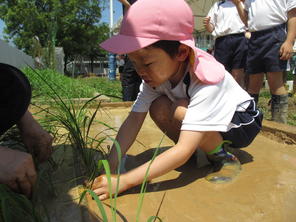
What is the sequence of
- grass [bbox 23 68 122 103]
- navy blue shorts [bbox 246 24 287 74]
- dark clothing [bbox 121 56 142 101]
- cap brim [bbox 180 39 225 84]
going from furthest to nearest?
dark clothing [bbox 121 56 142 101], navy blue shorts [bbox 246 24 287 74], grass [bbox 23 68 122 103], cap brim [bbox 180 39 225 84]

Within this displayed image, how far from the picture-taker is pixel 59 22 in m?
22.6

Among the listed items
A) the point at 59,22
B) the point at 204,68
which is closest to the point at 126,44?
the point at 204,68

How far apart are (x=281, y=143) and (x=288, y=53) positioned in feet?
2.47

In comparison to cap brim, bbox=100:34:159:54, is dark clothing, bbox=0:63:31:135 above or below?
below

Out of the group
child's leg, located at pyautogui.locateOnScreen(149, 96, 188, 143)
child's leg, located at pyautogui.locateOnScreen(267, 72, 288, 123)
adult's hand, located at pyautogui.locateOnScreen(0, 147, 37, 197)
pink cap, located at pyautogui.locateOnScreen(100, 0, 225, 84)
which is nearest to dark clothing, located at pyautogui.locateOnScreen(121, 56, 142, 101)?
child's leg, located at pyautogui.locateOnScreen(267, 72, 288, 123)

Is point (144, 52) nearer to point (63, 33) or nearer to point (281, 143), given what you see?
point (281, 143)

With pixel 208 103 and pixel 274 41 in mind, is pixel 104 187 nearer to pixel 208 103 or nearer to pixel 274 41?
pixel 208 103

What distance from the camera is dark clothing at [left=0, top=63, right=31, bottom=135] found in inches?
49.8

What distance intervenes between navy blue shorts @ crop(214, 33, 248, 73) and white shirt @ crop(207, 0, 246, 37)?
61 millimetres

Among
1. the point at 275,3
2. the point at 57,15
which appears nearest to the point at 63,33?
the point at 57,15

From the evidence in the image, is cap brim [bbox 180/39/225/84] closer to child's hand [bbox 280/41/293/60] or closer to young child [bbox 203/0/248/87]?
child's hand [bbox 280/41/293/60]

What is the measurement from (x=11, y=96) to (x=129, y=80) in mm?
2012

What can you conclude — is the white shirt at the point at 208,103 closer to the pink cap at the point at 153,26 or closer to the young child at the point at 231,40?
the pink cap at the point at 153,26

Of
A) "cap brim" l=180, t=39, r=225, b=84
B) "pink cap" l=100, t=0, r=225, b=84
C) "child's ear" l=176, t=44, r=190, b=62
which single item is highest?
"pink cap" l=100, t=0, r=225, b=84
